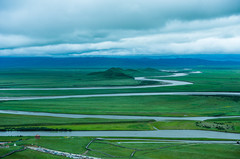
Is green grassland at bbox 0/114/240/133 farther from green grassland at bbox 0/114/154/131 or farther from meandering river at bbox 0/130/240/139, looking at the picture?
meandering river at bbox 0/130/240/139

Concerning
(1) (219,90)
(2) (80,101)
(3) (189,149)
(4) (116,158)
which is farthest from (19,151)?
(1) (219,90)

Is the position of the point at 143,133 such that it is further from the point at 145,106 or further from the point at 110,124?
the point at 145,106

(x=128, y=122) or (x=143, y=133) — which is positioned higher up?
(x=128, y=122)

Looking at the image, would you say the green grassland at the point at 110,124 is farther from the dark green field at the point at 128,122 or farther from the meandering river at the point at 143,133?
the meandering river at the point at 143,133

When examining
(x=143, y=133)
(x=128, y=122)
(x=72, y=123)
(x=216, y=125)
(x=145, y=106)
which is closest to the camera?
(x=143, y=133)

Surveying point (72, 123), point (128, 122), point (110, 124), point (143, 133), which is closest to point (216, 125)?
point (143, 133)

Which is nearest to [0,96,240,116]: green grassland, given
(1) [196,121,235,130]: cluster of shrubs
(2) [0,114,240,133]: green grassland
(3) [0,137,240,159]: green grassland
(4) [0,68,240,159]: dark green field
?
(4) [0,68,240,159]: dark green field

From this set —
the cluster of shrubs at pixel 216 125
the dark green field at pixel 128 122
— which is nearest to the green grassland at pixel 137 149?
the dark green field at pixel 128 122

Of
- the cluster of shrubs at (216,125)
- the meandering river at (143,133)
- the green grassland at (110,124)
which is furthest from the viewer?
the green grassland at (110,124)

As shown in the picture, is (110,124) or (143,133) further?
(110,124)
